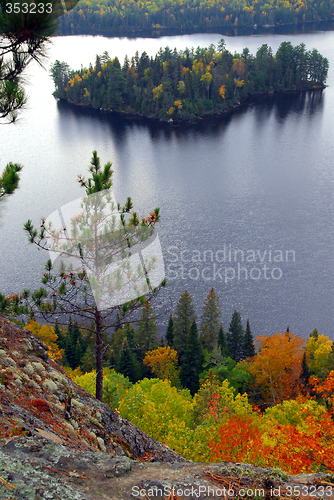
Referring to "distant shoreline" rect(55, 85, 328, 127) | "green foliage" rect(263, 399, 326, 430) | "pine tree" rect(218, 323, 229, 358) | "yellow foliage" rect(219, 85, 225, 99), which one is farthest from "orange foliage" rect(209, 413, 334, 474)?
"yellow foliage" rect(219, 85, 225, 99)

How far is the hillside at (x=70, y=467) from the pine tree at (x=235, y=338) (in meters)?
35.8

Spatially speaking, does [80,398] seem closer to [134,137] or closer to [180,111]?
[134,137]

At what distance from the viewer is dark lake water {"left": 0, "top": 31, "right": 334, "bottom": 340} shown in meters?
50.7

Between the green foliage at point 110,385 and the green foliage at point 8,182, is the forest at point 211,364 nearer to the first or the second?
the green foliage at point 110,385

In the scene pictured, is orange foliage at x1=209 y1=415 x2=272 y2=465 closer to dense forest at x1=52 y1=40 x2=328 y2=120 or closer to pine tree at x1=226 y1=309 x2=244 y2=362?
pine tree at x1=226 y1=309 x2=244 y2=362

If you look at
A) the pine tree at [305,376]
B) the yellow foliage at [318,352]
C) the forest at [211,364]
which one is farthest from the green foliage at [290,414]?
the yellow foliage at [318,352]

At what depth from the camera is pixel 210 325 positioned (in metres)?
43.8

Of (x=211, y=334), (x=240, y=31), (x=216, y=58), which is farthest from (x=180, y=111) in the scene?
(x=240, y=31)

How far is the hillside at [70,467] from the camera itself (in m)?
4.48

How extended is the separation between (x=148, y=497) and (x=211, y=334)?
4013 cm

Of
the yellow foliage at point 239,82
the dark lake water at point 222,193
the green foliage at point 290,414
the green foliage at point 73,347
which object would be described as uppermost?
the yellow foliage at point 239,82

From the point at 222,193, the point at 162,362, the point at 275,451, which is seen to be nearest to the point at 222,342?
the point at 162,362

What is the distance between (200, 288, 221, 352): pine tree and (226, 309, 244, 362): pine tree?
149cm

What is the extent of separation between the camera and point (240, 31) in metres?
194
